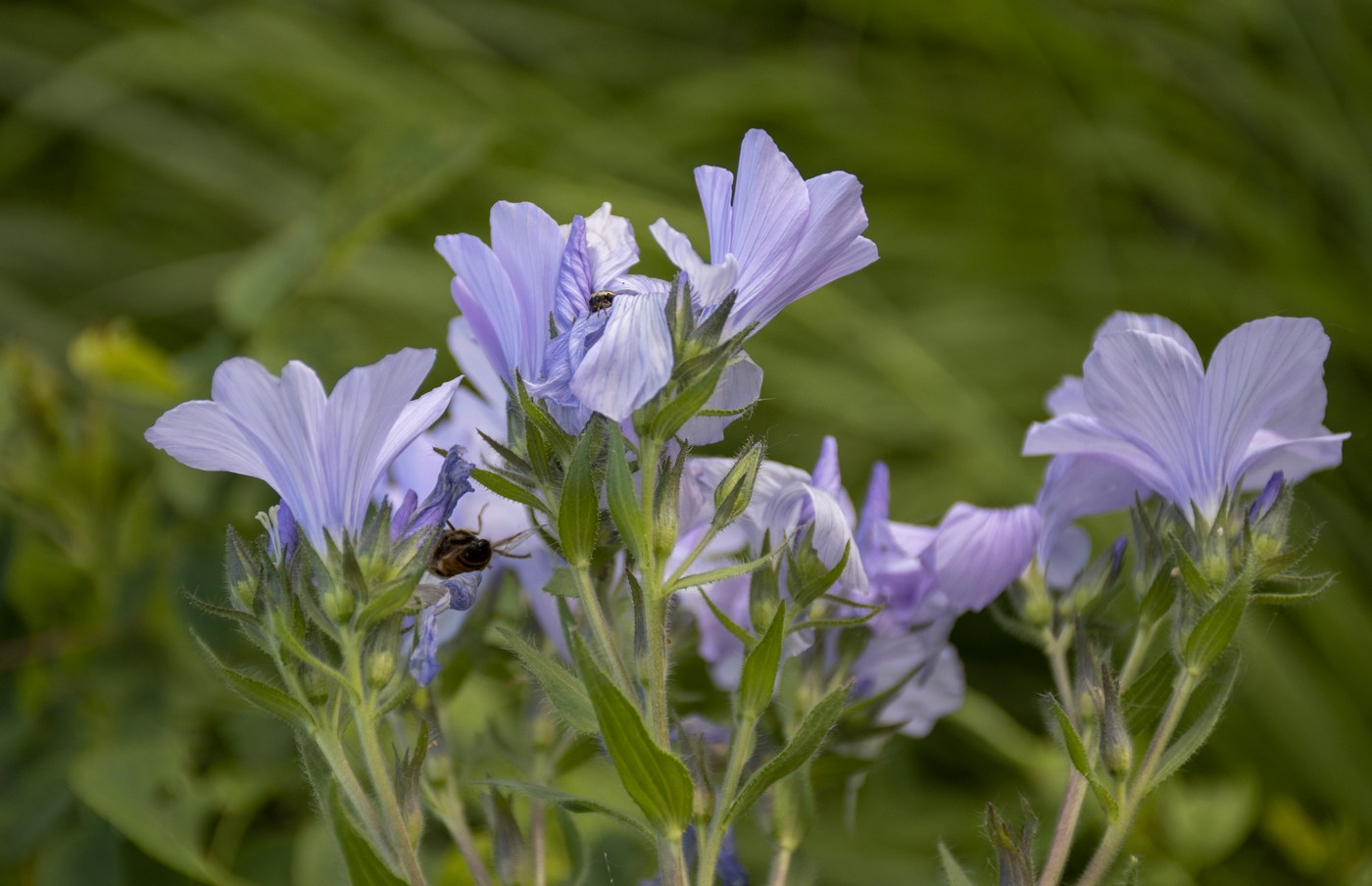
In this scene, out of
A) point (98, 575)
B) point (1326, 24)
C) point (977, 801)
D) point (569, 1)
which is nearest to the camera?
point (98, 575)

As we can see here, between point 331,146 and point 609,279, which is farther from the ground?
point 609,279

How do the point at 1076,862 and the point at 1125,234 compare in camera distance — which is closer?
the point at 1076,862

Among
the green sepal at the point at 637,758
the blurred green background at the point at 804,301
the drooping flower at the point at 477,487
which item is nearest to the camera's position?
the green sepal at the point at 637,758

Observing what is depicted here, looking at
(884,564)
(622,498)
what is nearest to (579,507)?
(622,498)

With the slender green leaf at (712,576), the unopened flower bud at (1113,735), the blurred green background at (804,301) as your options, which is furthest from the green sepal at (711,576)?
the blurred green background at (804,301)

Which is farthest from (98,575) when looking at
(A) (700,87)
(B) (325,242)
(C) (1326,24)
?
(C) (1326,24)

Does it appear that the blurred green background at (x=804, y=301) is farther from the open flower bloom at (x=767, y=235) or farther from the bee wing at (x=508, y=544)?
the open flower bloom at (x=767, y=235)

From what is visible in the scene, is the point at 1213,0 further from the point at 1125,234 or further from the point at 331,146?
the point at 331,146
